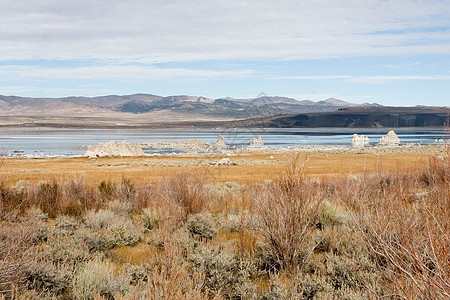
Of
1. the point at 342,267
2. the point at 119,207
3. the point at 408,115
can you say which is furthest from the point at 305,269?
the point at 408,115

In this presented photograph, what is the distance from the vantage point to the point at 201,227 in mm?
6988

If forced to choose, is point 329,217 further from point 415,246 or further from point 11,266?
point 11,266

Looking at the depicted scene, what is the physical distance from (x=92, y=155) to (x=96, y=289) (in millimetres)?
40576

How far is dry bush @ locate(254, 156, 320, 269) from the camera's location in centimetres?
520

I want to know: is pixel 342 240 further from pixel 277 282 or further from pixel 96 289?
pixel 96 289

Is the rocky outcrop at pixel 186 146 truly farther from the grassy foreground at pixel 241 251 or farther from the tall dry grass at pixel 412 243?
the tall dry grass at pixel 412 243

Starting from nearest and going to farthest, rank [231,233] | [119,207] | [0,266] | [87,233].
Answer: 1. [0,266]
2. [87,233]
3. [231,233]
4. [119,207]

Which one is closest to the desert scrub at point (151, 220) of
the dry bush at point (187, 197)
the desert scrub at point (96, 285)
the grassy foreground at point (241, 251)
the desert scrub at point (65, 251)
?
the grassy foreground at point (241, 251)

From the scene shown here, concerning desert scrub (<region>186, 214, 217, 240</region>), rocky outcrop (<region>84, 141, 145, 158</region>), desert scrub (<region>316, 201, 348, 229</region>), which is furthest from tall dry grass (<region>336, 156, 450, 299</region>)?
rocky outcrop (<region>84, 141, 145, 158</region>)

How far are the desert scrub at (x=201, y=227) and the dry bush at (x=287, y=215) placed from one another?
1.62 meters

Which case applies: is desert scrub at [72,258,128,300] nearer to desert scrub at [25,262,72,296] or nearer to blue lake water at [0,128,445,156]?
desert scrub at [25,262,72,296]

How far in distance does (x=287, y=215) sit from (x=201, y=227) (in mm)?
2217

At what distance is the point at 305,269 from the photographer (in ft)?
17.6

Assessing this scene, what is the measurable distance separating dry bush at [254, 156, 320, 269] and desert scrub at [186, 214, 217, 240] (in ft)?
5.33
